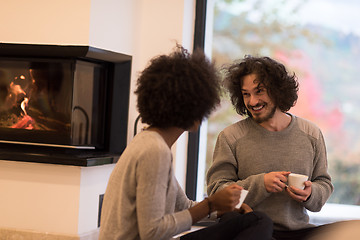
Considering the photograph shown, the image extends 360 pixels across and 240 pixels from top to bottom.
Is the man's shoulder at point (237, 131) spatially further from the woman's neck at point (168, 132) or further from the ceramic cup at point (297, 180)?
the woman's neck at point (168, 132)

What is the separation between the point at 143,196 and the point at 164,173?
9 centimetres

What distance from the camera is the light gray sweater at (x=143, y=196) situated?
1.44 metres

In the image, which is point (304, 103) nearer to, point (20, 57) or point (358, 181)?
point (358, 181)

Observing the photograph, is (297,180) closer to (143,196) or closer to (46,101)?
(143,196)

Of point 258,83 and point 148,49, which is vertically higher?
point 148,49

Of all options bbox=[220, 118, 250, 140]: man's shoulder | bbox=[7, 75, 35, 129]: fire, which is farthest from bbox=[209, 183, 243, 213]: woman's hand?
bbox=[7, 75, 35, 129]: fire

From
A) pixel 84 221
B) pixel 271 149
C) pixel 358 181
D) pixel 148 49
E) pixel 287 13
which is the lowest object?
pixel 84 221

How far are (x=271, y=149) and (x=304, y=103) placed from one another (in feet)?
5.37

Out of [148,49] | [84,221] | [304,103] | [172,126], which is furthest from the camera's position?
[304,103]

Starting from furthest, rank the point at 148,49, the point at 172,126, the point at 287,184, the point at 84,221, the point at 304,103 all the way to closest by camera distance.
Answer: the point at 304,103 < the point at 148,49 < the point at 84,221 < the point at 287,184 < the point at 172,126

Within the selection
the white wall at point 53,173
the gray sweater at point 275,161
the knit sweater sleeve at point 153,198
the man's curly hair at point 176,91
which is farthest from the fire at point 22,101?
the knit sweater sleeve at point 153,198

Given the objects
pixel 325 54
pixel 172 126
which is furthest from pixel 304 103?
pixel 172 126

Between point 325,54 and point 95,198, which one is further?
point 325,54

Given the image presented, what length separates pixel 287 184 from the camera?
2035 millimetres
